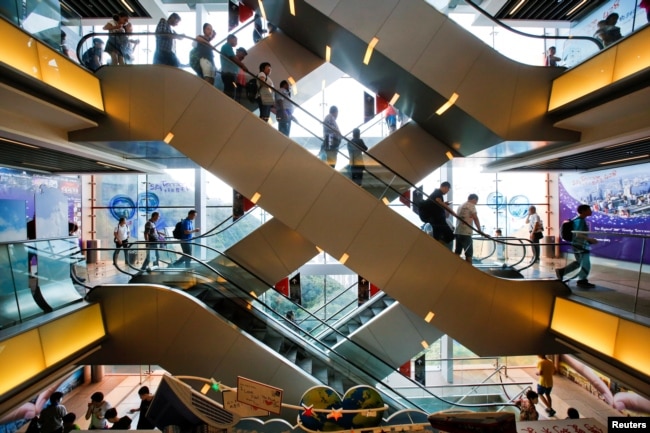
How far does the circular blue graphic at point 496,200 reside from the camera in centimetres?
1739

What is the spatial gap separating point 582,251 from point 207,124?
25.1 feet

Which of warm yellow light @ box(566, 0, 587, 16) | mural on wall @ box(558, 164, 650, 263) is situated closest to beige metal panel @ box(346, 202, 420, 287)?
mural on wall @ box(558, 164, 650, 263)

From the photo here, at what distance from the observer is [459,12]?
16172mm

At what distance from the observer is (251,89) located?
24.8ft

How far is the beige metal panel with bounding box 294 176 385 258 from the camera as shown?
7102 mm

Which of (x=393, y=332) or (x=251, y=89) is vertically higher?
(x=251, y=89)

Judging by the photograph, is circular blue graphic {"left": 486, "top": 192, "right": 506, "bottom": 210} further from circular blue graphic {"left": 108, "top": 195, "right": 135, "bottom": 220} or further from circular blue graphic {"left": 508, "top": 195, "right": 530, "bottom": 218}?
circular blue graphic {"left": 108, "top": 195, "right": 135, "bottom": 220}

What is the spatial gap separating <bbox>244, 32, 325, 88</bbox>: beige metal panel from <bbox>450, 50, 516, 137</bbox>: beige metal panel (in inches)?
207

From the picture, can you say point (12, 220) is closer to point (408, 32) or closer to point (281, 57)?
point (281, 57)

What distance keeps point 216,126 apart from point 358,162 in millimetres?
2882

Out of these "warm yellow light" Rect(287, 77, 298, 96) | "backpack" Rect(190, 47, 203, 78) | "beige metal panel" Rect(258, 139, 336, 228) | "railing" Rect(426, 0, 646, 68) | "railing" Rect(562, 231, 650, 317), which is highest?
"warm yellow light" Rect(287, 77, 298, 96)

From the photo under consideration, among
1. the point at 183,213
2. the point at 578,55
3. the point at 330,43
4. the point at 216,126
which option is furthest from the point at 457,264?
the point at 183,213

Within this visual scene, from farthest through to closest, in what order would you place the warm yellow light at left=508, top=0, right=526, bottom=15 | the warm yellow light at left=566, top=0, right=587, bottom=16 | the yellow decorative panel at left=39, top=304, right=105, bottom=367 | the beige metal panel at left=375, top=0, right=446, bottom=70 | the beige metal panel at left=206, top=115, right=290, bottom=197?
the warm yellow light at left=508, top=0, right=526, bottom=15
the warm yellow light at left=566, top=0, right=587, bottom=16
the beige metal panel at left=375, top=0, right=446, bottom=70
the beige metal panel at left=206, top=115, right=290, bottom=197
the yellow decorative panel at left=39, top=304, right=105, bottom=367

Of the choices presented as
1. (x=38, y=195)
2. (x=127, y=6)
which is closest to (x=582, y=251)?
(x=127, y=6)
